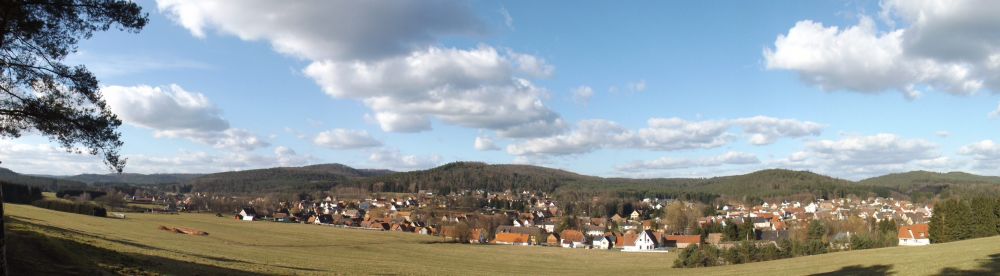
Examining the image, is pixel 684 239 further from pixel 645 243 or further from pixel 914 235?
pixel 914 235

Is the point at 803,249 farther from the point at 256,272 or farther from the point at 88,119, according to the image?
the point at 88,119

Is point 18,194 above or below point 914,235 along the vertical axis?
above

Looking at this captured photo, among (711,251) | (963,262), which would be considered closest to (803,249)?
(711,251)

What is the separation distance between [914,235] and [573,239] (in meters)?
56.7

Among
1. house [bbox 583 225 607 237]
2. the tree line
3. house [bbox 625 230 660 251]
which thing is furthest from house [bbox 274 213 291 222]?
the tree line

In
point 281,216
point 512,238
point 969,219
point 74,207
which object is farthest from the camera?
point 281,216

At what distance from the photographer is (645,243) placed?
105750 millimetres

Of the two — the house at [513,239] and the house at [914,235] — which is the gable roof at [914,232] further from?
the house at [513,239]

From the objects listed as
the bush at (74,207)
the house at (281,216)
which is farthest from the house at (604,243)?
the house at (281,216)

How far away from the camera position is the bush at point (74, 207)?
8538 centimetres

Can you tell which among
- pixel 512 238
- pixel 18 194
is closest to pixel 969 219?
pixel 512 238

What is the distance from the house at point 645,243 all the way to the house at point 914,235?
3678 cm

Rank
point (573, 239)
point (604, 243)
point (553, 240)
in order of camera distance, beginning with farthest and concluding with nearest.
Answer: point (553, 240) → point (573, 239) → point (604, 243)

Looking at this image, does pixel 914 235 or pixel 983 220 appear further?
pixel 914 235
